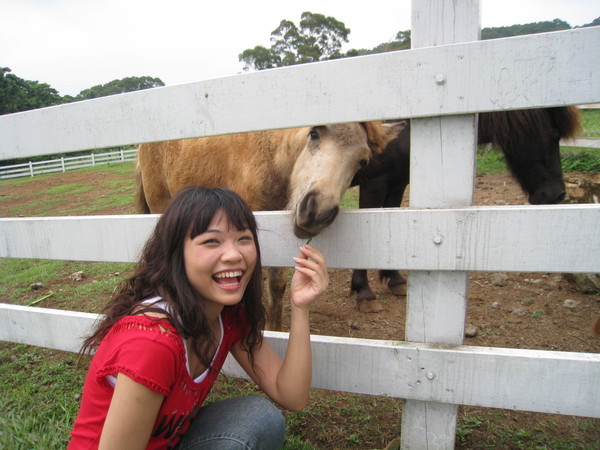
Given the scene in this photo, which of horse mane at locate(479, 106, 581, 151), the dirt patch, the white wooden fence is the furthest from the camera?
horse mane at locate(479, 106, 581, 151)

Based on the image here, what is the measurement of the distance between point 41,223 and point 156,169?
7.05 ft

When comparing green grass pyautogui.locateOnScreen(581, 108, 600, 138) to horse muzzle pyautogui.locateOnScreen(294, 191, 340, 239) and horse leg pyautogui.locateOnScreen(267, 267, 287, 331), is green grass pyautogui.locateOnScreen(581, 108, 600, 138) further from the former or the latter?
horse muzzle pyautogui.locateOnScreen(294, 191, 340, 239)

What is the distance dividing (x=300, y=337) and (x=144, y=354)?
58 cm

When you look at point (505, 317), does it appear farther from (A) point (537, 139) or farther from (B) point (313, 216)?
(B) point (313, 216)

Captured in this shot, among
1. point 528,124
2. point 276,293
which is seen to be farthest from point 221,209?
point 528,124

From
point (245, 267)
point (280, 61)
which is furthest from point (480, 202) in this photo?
point (280, 61)

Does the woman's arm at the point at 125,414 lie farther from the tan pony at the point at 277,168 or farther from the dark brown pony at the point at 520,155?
the dark brown pony at the point at 520,155

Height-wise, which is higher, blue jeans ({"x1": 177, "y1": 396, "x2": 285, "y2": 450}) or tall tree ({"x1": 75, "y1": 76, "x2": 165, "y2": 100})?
tall tree ({"x1": 75, "y1": 76, "x2": 165, "y2": 100})

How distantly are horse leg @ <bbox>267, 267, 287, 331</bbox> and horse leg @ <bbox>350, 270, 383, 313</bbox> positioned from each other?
91 cm

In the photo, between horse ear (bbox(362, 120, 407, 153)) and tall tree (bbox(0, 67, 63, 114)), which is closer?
horse ear (bbox(362, 120, 407, 153))

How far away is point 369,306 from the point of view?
3639 millimetres

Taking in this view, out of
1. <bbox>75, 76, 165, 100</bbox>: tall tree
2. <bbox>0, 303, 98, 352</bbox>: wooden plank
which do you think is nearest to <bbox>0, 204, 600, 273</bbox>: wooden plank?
<bbox>0, 303, 98, 352</bbox>: wooden plank

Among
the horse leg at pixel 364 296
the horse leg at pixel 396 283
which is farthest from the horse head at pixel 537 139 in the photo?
the horse leg at pixel 364 296

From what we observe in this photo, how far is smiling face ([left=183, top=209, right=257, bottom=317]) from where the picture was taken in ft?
4.35
